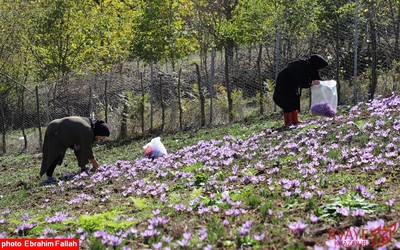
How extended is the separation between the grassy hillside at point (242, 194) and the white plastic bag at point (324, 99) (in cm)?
24

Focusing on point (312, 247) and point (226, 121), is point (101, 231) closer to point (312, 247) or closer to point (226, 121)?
point (312, 247)

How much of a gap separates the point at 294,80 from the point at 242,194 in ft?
17.1

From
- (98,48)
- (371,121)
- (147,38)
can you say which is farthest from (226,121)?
(98,48)

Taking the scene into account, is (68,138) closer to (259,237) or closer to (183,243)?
(183,243)

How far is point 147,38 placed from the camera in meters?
A: 15.4

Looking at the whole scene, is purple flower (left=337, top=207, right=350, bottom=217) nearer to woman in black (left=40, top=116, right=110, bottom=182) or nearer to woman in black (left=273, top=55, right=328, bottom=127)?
woman in black (left=40, top=116, right=110, bottom=182)

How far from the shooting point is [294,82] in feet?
31.8

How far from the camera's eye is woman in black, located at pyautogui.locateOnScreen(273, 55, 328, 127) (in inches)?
373

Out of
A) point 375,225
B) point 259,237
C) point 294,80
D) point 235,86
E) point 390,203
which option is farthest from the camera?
point 235,86

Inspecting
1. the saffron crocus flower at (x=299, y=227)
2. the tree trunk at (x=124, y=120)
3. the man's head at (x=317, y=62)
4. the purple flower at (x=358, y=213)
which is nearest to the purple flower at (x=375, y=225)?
the purple flower at (x=358, y=213)

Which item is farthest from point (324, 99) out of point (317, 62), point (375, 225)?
point (375, 225)

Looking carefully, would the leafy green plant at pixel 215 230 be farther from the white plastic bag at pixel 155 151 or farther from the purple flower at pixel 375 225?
the white plastic bag at pixel 155 151

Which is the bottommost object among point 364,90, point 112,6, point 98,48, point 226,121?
point 226,121

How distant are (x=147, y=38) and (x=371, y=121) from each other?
9.13m
